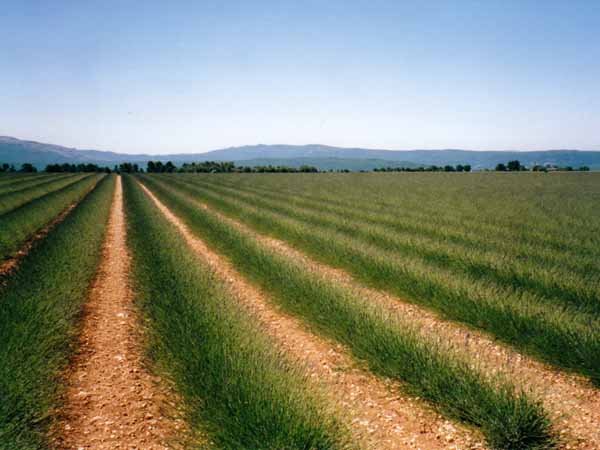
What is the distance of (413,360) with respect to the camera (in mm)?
4059

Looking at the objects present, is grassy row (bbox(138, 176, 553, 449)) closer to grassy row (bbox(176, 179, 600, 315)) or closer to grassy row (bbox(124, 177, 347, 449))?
grassy row (bbox(124, 177, 347, 449))

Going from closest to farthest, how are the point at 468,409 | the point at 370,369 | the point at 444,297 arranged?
the point at 468,409, the point at 370,369, the point at 444,297

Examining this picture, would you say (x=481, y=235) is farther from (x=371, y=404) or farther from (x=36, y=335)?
(x=36, y=335)

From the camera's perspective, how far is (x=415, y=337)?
4395 mm

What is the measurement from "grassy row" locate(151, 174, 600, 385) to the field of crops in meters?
0.03

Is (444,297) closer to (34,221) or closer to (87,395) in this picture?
(87,395)

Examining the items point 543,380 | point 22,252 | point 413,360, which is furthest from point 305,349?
point 22,252

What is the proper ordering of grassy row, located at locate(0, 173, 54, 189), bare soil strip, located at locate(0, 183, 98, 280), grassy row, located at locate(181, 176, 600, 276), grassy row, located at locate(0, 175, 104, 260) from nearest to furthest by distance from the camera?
bare soil strip, located at locate(0, 183, 98, 280) < grassy row, located at locate(181, 176, 600, 276) < grassy row, located at locate(0, 175, 104, 260) < grassy row, located at locate(0, 173, 54, 189)

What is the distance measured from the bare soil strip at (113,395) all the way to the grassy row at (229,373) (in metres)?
0.27

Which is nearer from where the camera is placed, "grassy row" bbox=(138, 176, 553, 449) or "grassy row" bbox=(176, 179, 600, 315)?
"grassy row" bbox=(138, 176, 553, 449)

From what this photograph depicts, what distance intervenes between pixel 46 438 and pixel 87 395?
811mm

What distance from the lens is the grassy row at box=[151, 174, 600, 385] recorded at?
447cm

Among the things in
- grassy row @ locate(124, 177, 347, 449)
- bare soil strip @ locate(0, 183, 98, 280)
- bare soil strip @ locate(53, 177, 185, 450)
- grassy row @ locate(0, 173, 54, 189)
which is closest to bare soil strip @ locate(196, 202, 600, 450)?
grassy row @ locate(124, 177, 347, 449)

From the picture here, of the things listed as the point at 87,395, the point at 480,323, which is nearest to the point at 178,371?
the point at 87,395
